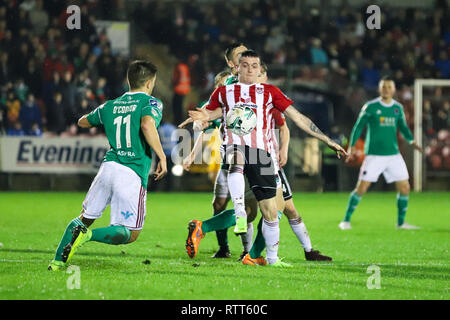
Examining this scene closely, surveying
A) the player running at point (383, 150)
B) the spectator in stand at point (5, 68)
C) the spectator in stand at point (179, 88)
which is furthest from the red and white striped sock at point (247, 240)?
the spectator in stand at point (5, 68)

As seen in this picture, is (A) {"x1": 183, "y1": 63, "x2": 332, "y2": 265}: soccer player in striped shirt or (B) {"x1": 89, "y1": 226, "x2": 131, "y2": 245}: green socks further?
(A) {"x1": 183, "y1": 63, "x2": 332, "y2": 265}: soccer player in striped shirt

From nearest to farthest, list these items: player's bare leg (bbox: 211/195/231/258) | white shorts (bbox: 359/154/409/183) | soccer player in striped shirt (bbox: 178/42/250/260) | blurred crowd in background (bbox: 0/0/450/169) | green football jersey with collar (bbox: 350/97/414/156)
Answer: soccer player in striped shirt (bbox: 178/42/250/260)
player's bare leg (bbox: 211/195/231/258)
white shorts (bbox: 359/154/409/183)
green football jersey with collar (bbox: 350/97/414/156)
blurred crowd in background (bbox: 0/0/450/169)

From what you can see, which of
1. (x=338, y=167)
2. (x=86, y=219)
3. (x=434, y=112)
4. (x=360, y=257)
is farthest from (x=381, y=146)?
(x=434, y=112)

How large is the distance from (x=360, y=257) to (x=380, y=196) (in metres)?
10.7

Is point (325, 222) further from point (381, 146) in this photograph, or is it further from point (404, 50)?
point (404, 50)

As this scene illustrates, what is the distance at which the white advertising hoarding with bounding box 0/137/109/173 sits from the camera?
58.5ft

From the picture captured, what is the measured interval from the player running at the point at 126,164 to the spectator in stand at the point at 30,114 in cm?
1219

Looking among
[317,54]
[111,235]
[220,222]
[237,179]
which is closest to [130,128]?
[111,235]

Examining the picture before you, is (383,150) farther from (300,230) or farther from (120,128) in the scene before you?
(120,128)

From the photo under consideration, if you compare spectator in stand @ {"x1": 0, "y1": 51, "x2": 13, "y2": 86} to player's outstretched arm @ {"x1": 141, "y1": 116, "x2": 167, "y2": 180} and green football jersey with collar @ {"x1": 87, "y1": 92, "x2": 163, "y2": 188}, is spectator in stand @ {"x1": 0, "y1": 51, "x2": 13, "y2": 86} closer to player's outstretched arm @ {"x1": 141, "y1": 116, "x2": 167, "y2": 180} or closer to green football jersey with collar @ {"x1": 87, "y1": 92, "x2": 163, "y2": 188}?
green football jersey with collar @ {"x1": 87, "y1": 92, "x2": 163, "y2": 188}

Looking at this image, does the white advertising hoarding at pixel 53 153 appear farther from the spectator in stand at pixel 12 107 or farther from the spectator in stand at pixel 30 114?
the spectator in stand at pixel 12 107

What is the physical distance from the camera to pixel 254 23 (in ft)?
76.8

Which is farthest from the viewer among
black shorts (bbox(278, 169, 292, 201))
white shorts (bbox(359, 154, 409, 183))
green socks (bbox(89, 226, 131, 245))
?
white shorts (bbox(359, 154, 409, 183))

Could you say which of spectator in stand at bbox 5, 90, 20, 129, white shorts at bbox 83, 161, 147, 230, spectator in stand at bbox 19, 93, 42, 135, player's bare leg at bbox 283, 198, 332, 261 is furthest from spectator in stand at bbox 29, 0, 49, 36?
white shorts at bbox 83, 161, 147, 230
